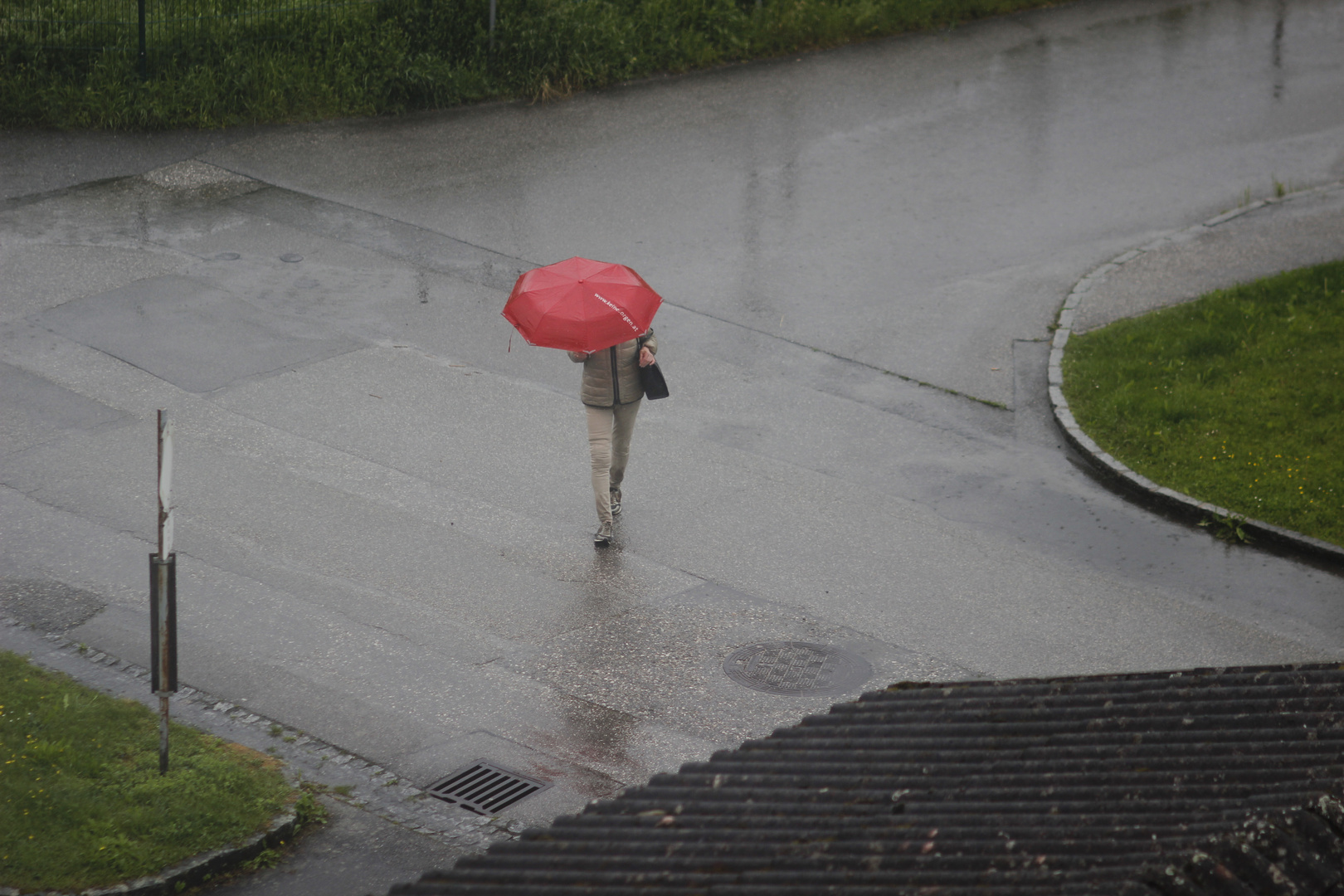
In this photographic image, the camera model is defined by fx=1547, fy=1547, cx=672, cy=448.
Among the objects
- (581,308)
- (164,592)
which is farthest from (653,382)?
(164,592)

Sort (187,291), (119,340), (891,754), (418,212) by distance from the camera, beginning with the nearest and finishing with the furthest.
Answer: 1. (891,754)
2. (119,340)
3. (187,291)
4. (418,212)

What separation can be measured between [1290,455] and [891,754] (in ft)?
27.4

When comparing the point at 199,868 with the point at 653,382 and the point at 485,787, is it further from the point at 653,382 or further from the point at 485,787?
the point at 653,382

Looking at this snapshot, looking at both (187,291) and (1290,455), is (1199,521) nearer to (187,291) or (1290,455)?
(1290,455)

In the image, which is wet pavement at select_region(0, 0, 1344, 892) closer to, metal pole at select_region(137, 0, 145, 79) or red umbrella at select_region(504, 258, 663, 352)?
metal pole at select_region(137, 0, 145, 79)

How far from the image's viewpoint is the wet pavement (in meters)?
→ 9.45

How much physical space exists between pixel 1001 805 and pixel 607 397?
21.0 ft

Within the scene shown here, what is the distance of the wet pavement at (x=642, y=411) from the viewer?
945cm

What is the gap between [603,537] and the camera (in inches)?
420

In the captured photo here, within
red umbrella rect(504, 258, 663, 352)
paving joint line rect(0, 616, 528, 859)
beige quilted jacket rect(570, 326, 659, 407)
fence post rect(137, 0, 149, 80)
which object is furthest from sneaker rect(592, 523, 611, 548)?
fence post rect(137, 0, 149, 80)

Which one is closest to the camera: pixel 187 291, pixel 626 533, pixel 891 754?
pixel 891 754

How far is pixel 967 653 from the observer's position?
9.64 meters

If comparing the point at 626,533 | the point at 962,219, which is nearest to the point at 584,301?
the point at 626,533

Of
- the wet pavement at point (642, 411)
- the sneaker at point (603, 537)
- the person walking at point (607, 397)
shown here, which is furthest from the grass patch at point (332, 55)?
the sneaker at point (603, 537)
